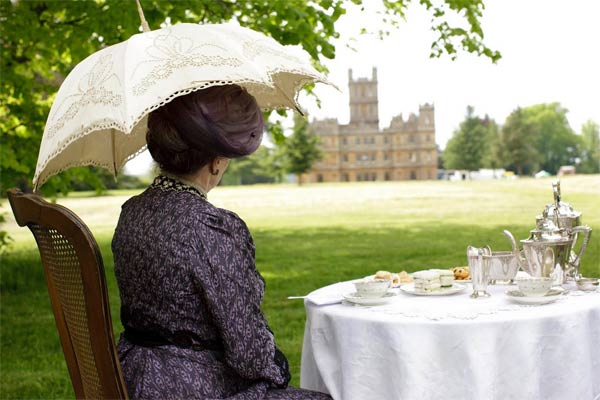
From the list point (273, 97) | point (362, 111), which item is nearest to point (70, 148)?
point (273, 97)

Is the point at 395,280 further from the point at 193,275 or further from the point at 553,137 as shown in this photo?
the point at 553,137

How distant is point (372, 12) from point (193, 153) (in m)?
9.03

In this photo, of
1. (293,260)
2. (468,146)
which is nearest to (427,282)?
(293,260)

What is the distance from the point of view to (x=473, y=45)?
8328 millimetres

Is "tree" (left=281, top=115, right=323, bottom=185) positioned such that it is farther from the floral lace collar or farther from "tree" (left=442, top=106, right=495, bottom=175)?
the floral lace collar

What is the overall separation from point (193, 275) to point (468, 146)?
82245mm

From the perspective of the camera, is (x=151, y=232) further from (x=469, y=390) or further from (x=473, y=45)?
(x=473, y=45)

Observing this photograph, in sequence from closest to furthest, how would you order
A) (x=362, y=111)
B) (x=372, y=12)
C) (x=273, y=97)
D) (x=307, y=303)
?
1. (x=307, y=303)
2. (x=273, y=97)
3. (x=372, y=12)
4. (x=362, y=111)

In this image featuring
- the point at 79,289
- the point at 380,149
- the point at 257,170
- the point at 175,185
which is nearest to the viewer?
the point at 79,289

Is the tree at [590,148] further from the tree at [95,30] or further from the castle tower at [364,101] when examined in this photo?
the tree at [95,30]

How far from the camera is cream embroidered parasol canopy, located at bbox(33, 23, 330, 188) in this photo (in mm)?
2053

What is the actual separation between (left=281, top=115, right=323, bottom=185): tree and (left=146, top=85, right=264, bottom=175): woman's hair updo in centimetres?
6677

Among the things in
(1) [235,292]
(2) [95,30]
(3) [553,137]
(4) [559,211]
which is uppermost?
(3) [553,137]

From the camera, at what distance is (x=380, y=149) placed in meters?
77.4
